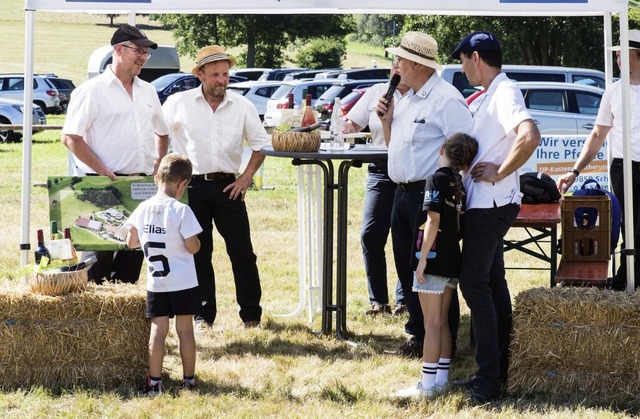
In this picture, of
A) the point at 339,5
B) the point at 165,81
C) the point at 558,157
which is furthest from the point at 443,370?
the point at 165,81

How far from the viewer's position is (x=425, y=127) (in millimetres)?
5539

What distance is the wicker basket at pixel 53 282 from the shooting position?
5391 millimetres

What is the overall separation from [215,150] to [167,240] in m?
1.50

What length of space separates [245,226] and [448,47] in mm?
24173

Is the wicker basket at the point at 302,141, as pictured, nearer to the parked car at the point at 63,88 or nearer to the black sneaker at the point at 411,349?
the black sneaker at the point at 411,349

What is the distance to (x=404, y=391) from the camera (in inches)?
211

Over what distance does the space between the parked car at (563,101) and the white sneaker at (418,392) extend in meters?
11.4

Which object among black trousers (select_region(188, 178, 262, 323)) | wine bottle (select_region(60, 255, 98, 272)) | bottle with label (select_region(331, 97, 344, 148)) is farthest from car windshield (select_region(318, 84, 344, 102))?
wine bottle (select_region(60, 255, 98, 272))

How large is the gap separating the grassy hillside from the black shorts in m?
45.7

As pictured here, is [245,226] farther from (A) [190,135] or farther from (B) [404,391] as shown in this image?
(B) [404,391]

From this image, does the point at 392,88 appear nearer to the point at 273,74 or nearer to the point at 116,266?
the point at 116,266

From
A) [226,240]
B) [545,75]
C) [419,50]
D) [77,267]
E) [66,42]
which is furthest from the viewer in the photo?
[66,42]

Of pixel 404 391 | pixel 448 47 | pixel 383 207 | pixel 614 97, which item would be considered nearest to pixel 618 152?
pixel 614 97

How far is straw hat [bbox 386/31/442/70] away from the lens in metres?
5.47
